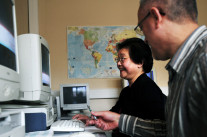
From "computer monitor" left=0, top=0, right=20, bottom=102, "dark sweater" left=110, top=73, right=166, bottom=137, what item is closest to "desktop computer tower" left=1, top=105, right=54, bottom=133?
"computer monitor" left=0, top=0, right=20, bottom=102

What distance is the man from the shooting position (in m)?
0.47

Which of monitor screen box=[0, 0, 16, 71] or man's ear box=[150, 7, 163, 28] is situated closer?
man's ear box=[150, 7, 163, 28]

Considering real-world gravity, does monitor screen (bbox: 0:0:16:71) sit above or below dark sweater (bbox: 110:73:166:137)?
above

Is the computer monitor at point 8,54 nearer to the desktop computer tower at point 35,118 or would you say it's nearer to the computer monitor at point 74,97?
the desktop computer tower at point 35,118

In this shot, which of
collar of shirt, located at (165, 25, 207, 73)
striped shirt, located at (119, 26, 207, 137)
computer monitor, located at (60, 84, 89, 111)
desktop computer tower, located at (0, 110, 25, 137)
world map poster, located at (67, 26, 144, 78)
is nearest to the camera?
striped shirt, located at (119, 26, 207, 137)

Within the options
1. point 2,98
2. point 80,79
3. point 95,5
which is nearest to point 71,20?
point 95,5

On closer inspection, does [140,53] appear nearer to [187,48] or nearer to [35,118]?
[187,48]

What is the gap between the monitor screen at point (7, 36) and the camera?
763 mm

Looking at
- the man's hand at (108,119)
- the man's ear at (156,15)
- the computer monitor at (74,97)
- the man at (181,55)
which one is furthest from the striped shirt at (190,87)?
the computer monitor at (74,97)

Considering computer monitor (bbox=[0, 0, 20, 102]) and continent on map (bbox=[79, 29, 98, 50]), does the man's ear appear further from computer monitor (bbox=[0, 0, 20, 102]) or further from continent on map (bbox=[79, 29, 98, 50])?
continent on map (bbox=[79, 29, 98, 50])

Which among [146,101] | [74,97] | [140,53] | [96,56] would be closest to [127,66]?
[140,53]

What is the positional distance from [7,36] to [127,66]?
0.81m

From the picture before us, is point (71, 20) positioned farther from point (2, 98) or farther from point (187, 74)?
point (187, 74)

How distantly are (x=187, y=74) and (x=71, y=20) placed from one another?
218 cm
